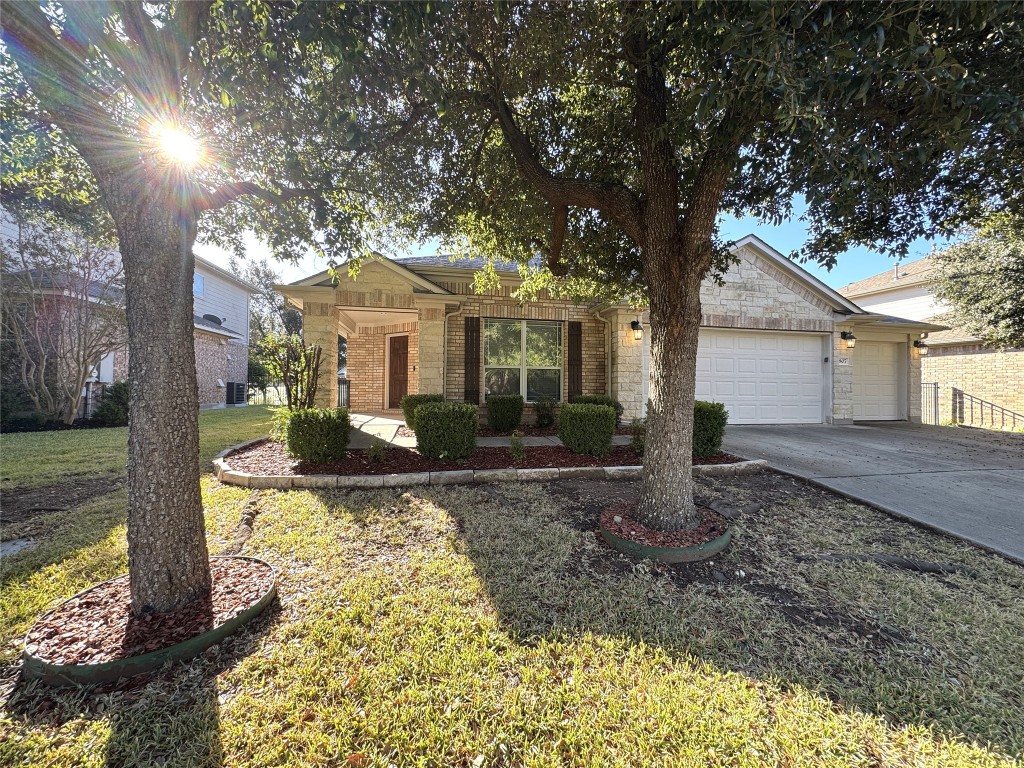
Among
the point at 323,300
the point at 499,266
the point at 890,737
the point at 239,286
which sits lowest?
the point at 890,737

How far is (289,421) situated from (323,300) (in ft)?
9.34

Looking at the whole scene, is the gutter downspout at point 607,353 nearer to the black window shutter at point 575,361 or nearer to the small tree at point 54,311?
the black window shutter at point 575,361

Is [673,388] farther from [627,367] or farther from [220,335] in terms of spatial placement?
[220,335]

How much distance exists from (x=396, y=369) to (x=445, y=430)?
7.30m

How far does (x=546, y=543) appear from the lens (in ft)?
11.2

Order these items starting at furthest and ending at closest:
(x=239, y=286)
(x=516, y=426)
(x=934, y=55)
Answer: (x=239, y=286)
(x=516, y=426)
(x=934, y=55)

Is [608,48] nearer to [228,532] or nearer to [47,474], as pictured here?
[228,532]

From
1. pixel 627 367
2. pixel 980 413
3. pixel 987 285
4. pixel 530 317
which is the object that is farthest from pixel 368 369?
pixel 980 413

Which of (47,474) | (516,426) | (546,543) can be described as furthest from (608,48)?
(47,474)

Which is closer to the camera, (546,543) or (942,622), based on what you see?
(942,622)

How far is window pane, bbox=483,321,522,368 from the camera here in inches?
360

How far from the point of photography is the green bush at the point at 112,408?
10.3 m

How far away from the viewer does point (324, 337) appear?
7.25m

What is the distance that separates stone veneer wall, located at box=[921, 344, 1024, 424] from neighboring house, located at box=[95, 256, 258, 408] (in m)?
26.9
